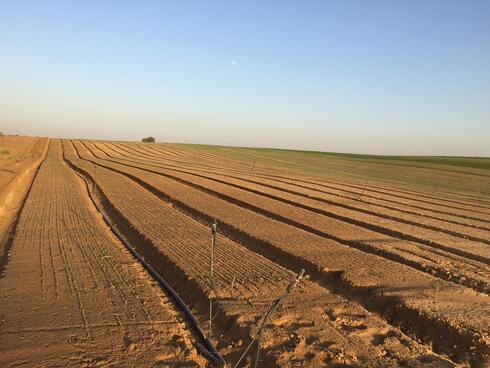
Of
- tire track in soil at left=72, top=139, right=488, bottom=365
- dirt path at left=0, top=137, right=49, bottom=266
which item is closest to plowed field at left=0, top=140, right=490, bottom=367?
tire track in soil at left=72, top=139, right=488, bottom=365

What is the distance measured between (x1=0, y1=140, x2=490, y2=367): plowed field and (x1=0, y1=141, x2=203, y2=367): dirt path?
0.02 m

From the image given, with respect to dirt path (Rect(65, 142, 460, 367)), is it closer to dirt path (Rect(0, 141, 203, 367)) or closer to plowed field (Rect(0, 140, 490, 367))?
plowed field (Rect(0, 140, 490, 367))

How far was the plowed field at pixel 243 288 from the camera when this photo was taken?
5.71 metres

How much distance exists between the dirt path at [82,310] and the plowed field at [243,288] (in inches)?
1.0

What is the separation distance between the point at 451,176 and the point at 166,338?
45481 millimetres

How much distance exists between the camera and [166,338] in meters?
5.94

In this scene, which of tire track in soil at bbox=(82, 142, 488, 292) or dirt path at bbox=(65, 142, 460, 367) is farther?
tire track in soil at bbox=(82, 142, 488, 292)

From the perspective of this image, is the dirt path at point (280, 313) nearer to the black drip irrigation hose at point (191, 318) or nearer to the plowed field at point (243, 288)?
the plowed field at point (243, 288)

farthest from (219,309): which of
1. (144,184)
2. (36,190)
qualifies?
(144,184)

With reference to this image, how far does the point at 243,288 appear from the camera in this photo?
7.78 metres

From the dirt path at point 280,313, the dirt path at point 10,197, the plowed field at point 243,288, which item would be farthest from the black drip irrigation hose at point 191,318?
the dirt path at point 10,197

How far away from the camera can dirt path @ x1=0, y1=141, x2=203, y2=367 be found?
541cm

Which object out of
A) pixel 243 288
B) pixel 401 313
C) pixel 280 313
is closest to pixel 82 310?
pixel 243 288

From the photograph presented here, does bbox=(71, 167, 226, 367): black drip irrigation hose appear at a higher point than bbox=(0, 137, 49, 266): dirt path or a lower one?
higher
